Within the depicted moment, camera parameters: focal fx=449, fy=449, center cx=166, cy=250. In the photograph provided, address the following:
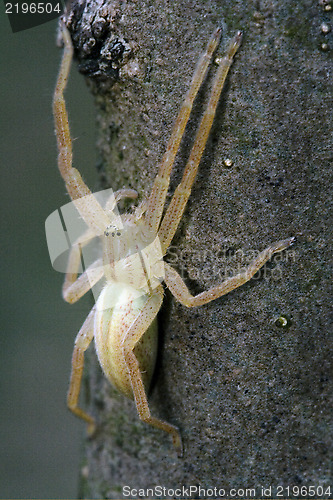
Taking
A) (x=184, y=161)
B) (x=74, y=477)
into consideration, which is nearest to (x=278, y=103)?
(x=184, y=161)

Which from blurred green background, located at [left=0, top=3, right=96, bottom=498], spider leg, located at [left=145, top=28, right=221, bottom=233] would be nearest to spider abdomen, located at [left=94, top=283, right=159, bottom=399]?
spider leg, located at [left=145, top=28, right=221, bottom=233]

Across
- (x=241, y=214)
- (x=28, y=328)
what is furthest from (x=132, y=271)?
(x=28, y=328)

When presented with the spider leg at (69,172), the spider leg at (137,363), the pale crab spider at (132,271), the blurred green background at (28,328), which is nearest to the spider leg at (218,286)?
the pale crab spider at (132,271)

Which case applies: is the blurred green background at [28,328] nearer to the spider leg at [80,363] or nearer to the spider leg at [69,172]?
the spider leg at [80,363]

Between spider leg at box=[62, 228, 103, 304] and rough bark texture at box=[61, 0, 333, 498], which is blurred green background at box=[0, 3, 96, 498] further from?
rough bark texture at box=[61, 0, 333, 498]

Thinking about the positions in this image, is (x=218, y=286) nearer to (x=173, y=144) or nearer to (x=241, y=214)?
(x=241, y=214)
